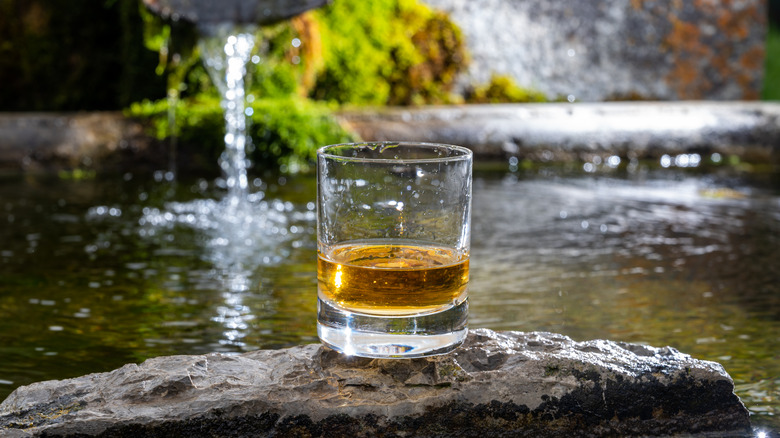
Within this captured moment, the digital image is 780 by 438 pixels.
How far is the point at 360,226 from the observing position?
148 cm

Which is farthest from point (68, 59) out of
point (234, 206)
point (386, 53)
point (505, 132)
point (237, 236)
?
point (237, 236)

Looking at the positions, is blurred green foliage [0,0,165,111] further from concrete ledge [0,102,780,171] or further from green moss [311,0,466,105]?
green moss [311,0,466,105]

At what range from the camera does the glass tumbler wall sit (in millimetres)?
1414

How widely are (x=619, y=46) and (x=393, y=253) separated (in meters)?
5.54

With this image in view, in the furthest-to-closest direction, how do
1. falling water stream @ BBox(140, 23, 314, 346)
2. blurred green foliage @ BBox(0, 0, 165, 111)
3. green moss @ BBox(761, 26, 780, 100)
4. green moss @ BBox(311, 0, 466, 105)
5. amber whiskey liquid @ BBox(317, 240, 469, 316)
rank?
1. green moss @ BBox(761, 26, 780, 100)
2. green moss @ BBox(311, 0, 466, 105)
3. blurred green foliage @ BBox(0, 0, 165, 111)
4. falling water stream @ BBox(140, 23, 314, 346)
5. amber whiskey liquid @ BBox(317, 240, 469, 316)

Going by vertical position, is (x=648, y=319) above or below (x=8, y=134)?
below

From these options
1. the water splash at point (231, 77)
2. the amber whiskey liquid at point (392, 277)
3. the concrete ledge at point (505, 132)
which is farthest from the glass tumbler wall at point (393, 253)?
the concrete ledge at point (505, 132)

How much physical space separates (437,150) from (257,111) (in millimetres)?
3636

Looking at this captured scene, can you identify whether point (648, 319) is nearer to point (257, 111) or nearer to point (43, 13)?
point (257, 111)

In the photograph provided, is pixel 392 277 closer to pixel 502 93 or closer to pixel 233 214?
pixel 233 214

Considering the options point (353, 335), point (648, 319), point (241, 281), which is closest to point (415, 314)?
point (353, 335)

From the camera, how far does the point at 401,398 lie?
150 centimetres

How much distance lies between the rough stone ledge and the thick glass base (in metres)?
0.08

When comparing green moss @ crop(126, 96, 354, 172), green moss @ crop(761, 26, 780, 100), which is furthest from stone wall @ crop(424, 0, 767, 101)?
green moss @ crop(126, 96, 354, 172)
